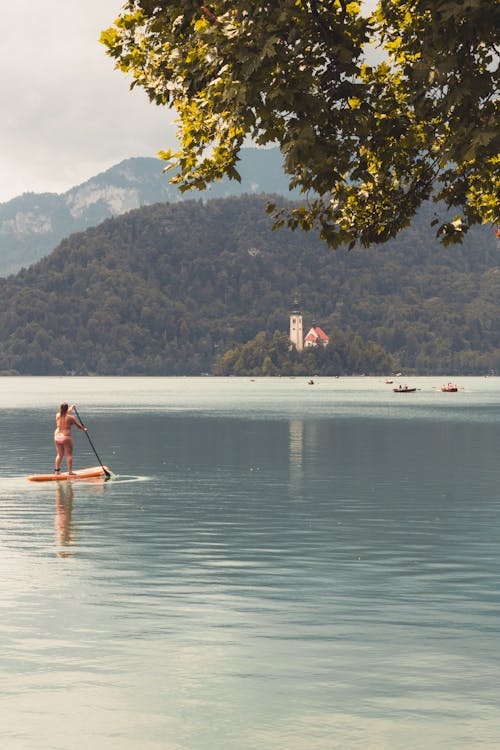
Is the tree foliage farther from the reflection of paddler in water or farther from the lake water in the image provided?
the reflection of paddler in water

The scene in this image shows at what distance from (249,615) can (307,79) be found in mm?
10129

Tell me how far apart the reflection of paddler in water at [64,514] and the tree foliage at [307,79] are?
13.8 meters

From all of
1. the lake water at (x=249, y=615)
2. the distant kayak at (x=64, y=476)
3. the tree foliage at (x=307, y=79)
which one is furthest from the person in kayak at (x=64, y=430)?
the tree foliage at (x=307, y=79)

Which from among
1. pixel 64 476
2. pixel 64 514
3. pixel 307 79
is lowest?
pixel 64 514

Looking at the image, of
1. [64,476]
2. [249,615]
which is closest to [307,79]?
[249,615]

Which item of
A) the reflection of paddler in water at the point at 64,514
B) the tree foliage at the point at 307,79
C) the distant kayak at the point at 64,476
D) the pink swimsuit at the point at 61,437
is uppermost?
the tree foliage at the point at 307,79

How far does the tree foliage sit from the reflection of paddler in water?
13.8 metres

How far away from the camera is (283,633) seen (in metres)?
19.4

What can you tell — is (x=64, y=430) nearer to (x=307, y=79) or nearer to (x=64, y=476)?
(x=64, y=476)

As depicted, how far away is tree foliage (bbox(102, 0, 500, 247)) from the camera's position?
13.5 metres

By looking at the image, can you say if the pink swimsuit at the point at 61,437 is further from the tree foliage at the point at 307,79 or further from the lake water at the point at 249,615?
the tree foliage at the point at 307,79

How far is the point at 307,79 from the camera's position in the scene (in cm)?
1409

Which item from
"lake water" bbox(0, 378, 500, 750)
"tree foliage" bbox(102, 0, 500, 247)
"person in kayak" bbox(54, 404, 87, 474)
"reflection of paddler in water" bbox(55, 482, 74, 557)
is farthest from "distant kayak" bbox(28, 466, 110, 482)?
"tree foliage" bbox(102, 0, 500, 247)

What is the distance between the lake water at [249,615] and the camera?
566 inches
